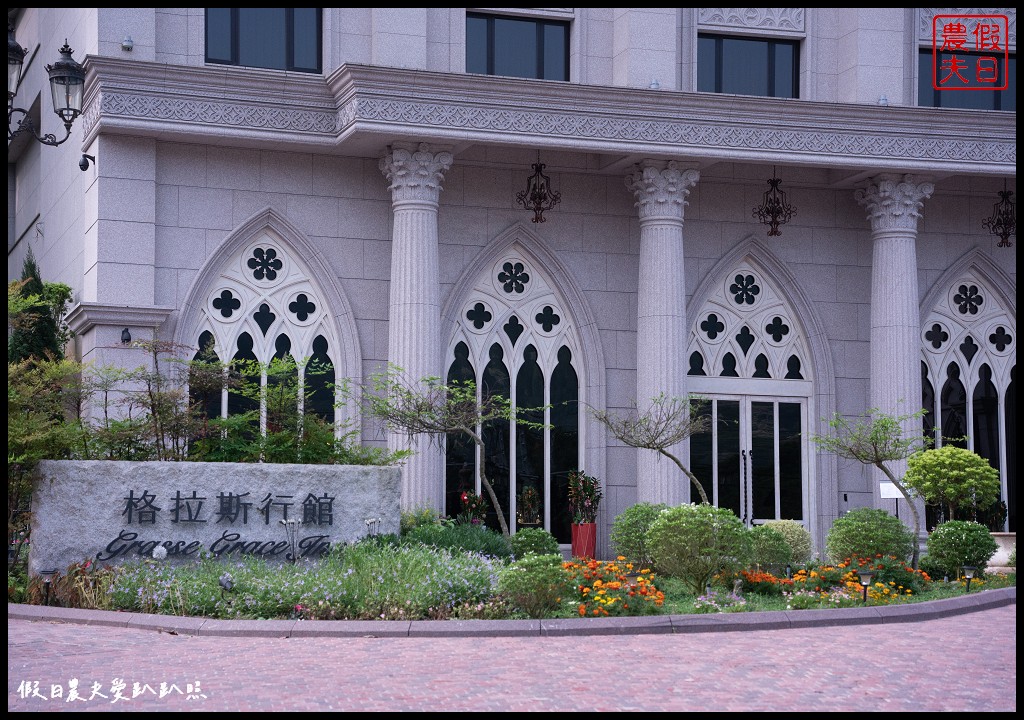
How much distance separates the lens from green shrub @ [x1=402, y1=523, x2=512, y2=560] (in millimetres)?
16781

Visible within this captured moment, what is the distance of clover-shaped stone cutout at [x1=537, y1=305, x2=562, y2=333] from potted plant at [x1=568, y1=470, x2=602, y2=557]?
9.11 ft

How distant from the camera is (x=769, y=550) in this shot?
16953mm

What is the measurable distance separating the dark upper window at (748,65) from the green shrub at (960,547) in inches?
398

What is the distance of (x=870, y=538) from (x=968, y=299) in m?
9.64

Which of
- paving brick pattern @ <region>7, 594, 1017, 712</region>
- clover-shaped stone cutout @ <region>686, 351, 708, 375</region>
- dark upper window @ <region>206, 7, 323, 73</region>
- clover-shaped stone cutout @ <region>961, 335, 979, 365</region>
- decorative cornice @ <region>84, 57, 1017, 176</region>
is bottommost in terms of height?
paving brick pattern @ <region>7, 594, 1017, 712</region>

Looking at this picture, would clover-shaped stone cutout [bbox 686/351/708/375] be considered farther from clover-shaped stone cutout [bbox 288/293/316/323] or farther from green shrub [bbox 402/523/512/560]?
green shrub [bbox 402/523/512/560]

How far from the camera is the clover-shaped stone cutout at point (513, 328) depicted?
2386 cm

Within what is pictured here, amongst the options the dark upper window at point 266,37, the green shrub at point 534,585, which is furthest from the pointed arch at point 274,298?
the green shrub at point 534,585

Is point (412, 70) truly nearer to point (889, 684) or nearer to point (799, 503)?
point (799, 503)

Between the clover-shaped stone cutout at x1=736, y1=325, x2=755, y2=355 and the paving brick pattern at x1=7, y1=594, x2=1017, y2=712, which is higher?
the clover-shaped stone cutout at x1=736, y1=325, x2=755, y2=355

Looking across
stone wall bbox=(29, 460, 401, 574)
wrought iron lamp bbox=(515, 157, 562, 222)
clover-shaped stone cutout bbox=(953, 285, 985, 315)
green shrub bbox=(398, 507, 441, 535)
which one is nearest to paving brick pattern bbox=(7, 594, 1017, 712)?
stone wall bbox=(29, 460, 401, 574)

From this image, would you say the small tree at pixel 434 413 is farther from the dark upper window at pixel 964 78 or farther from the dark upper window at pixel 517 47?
the dark upper window at pixel 964 78

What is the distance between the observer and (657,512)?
18188mm

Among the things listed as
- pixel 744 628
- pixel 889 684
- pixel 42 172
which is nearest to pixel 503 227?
pixel 42 172
